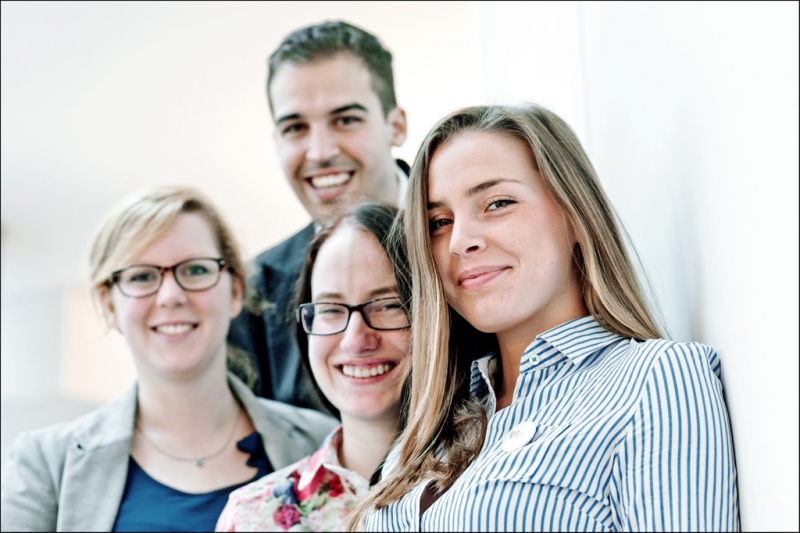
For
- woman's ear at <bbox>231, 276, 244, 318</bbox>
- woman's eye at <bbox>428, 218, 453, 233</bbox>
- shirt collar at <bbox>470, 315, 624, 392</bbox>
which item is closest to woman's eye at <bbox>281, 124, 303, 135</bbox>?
woman's ear at <bbox>231, 276, 244, 318</bbox>

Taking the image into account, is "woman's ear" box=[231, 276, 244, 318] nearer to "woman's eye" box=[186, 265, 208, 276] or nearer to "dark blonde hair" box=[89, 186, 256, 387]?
"dark blonde hair" box=[89, 186, 256, 387]

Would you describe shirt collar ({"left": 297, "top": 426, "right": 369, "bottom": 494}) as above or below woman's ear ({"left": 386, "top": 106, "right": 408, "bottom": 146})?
below

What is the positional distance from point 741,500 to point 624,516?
13cm

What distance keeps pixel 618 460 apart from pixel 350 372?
0.66 metres

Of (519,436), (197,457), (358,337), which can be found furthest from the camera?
(197,457)

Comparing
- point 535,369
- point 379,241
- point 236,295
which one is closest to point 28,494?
point 236,295

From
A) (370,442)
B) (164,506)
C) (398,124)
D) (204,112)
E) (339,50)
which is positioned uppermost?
(339,50)

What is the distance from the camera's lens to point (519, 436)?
102cm

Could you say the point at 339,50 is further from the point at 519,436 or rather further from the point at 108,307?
the point at 519,436

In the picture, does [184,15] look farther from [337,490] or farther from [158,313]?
[337,490]

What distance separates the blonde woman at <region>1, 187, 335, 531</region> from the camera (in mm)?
1884

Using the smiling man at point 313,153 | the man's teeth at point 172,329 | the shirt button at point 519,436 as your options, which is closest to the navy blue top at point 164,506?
the man's teeth at point 172,329

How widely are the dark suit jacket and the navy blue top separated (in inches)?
13.5

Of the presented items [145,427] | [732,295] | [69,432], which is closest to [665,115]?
[732,295]
